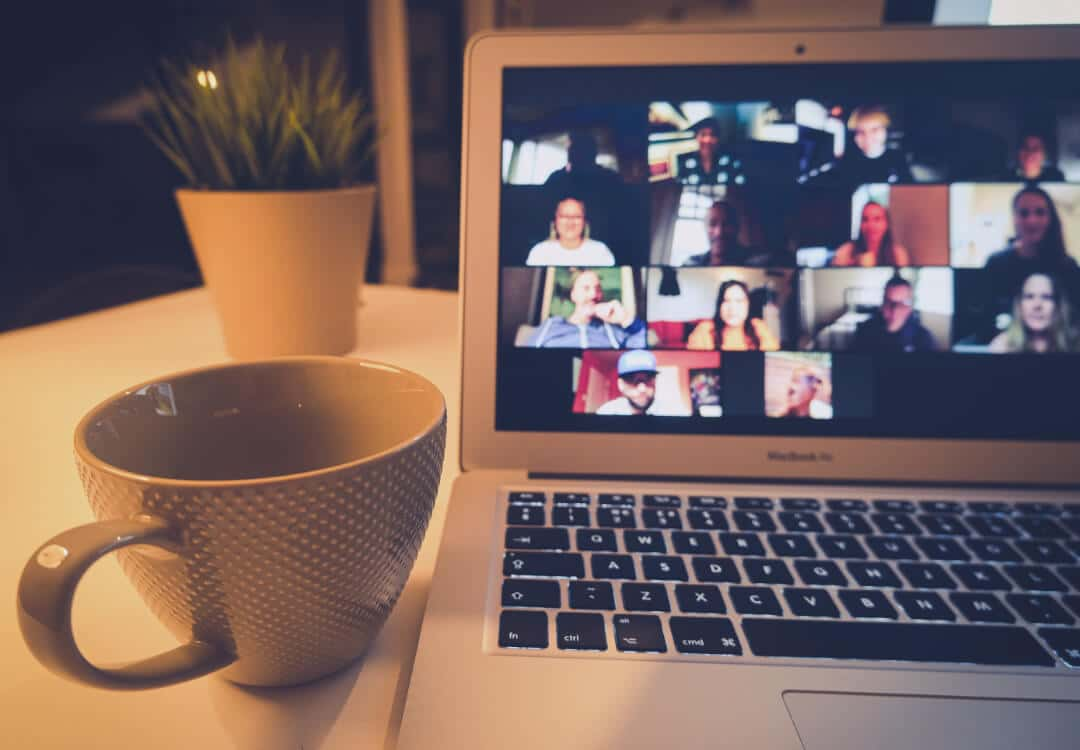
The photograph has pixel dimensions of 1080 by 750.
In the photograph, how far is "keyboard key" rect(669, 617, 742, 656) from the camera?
280 millimetres

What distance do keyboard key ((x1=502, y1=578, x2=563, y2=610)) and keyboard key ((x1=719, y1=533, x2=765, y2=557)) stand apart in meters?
0.10

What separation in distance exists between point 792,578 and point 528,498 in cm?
15

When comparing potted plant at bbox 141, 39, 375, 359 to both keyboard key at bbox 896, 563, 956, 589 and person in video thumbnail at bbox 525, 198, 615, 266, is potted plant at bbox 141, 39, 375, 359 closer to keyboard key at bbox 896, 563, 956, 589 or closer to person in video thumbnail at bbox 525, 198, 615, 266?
person in video thumbnail at bbox 525, 198, 615, 266

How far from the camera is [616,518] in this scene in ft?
1.22

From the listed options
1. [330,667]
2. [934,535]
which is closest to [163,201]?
[330,667]

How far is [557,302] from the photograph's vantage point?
0.45 meters

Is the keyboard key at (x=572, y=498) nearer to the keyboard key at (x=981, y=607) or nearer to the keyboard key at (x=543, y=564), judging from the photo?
the keyboard key at (x=543, y=564)

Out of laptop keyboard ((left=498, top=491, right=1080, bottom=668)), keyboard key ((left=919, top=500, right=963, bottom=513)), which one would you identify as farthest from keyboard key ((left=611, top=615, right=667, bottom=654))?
keyboard key ((left=919, top=500, right=963, bottom=513))

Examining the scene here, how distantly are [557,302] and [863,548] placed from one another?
233 millimetres

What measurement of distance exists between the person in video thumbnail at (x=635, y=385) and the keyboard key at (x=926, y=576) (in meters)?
0.18

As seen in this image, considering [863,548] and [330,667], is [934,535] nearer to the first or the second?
[863,548]

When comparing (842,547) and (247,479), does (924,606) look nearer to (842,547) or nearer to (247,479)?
(842,547)

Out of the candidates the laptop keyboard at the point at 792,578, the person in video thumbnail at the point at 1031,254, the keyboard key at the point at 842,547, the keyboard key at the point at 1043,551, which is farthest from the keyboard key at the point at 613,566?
the person in video thumbnail at the point at 1031,254

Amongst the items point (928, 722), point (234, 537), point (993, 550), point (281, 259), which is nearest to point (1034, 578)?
point (993, 550)
